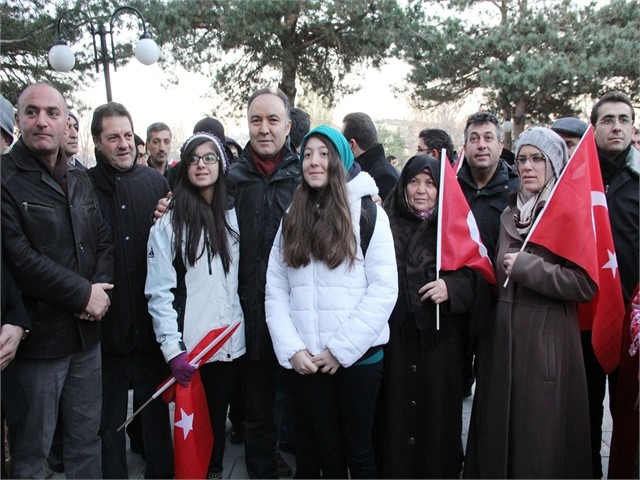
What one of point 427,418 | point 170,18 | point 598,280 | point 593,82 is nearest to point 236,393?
point 427,418

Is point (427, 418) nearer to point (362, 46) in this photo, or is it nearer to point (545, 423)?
point (545, 423)

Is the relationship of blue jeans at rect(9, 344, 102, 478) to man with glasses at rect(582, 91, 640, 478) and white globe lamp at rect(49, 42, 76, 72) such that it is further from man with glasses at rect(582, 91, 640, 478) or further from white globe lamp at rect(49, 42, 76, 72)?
white globe lamp at rect(49, 42, 76, 72)

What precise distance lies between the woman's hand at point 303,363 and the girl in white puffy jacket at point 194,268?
44 cm

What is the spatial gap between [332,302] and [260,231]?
2.11 ft

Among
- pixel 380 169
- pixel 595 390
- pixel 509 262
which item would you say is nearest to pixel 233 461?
pixel 509 262

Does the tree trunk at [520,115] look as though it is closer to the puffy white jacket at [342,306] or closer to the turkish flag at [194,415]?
the puffy white jacket at [342,306]

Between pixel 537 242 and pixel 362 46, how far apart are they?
12146mm

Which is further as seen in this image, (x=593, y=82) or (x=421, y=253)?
(x=593, y=82)

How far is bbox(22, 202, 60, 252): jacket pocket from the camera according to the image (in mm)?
2662

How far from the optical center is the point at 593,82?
50.8ft

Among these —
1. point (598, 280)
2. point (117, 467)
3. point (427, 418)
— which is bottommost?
point (117, 467)

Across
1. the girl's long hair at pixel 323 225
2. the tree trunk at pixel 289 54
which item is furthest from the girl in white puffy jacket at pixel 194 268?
the tree trunk at pixel 289 54

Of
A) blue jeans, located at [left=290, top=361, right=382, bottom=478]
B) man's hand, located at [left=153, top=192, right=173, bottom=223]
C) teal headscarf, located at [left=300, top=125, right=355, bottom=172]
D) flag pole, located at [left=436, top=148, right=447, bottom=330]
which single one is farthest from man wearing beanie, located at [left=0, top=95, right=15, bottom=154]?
flag pole, located at [left=436, top=148, right=447, bottom=330]

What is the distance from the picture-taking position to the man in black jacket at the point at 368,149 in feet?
14.6
